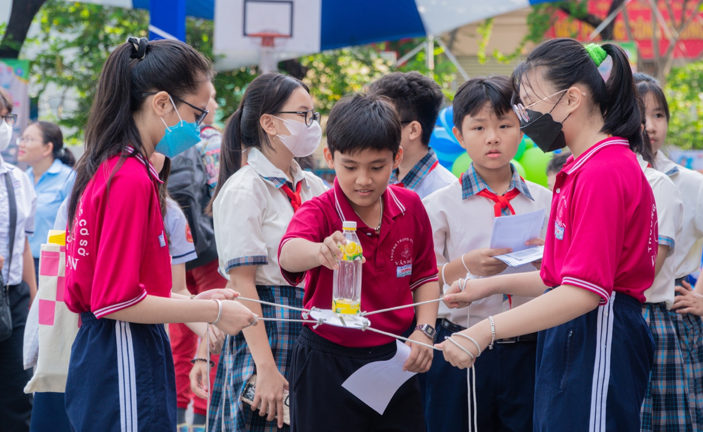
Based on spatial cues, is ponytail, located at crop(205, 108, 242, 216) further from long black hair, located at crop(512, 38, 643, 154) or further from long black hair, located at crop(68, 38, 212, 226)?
long black hair, located at crop(512, 38, 643, 154)

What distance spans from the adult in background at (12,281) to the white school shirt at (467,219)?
8.31 ft

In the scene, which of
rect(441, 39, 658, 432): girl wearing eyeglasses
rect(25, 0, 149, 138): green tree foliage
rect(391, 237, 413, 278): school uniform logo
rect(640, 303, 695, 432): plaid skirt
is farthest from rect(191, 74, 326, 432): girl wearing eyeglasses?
rect(25, 0, 149, 138): green tree foliage

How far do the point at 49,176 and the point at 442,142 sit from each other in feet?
10.6

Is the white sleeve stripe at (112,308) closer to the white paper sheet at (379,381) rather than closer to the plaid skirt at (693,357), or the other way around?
the white paper sheet at (379,381)

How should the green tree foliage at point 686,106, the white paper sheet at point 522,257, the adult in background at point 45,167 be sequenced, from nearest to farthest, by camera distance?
the white paper sheet at point 522,257, the adult in background at point 45,167, the green tree foliage at point 686,106

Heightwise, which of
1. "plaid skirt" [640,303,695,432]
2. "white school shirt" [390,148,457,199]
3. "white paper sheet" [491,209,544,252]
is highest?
"white school shirt" [390,148,457,199]

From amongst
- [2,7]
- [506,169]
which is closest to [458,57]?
[2,7]

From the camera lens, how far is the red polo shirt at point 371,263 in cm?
225

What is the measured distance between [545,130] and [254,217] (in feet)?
3.61

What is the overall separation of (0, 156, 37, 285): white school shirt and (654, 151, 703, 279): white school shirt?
362 centimetres

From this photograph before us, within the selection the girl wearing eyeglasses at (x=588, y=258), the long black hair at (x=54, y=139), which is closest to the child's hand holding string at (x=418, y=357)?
the girl wearing eyeglasses at (x=588, y=258)

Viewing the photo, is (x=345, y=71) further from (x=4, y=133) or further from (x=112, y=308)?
(x=112, y=308)

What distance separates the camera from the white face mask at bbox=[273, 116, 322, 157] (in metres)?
2.74

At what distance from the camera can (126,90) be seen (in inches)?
88.3
